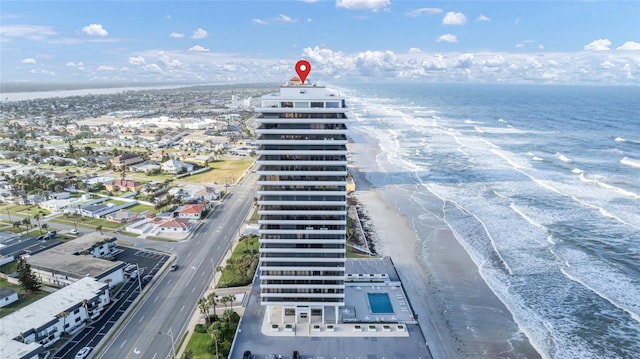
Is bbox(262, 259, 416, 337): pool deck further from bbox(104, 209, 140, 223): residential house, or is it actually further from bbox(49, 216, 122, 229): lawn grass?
bbox(49, 216, 122, 229): lawn grass

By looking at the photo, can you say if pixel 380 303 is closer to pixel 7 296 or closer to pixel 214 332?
pixel 214 332

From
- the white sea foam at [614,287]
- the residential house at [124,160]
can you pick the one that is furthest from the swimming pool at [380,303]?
the residential house at [124,160]

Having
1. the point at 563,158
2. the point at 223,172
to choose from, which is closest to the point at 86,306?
the point at 223,172

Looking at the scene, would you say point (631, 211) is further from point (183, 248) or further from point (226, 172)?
point (226, 172)

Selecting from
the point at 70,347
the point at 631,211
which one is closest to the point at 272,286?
the point at 70,347

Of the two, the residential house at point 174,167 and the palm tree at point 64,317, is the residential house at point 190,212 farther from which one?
the residential house at point 174,167

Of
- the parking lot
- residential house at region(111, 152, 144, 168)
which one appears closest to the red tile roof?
the parking lot
